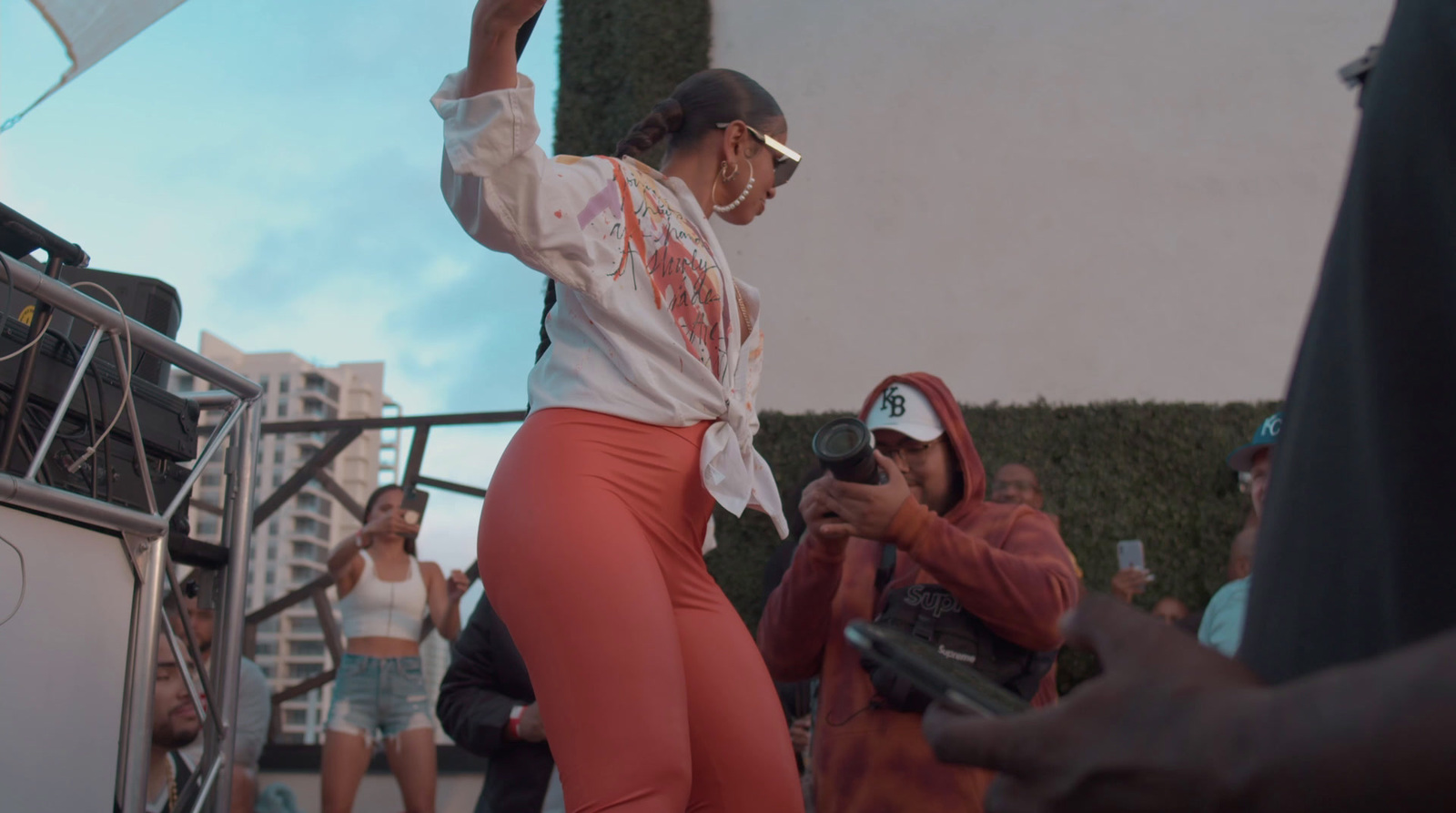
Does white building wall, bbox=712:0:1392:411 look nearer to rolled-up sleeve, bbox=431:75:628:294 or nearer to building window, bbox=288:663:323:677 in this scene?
building window, bbox=288:663:323:677

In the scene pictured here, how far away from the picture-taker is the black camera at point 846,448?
236 centimetres

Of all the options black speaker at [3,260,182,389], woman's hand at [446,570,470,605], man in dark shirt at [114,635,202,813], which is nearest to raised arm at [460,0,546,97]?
black speaker at [3,260,182,389]

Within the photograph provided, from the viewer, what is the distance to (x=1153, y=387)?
19.6 feet

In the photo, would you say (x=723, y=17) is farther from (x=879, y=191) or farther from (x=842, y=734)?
(x=842, y=734)

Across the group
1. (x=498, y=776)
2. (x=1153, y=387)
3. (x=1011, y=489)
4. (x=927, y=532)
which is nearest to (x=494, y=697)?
(x=498, y=776)

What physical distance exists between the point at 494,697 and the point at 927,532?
135cm

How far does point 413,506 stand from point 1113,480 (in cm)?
317

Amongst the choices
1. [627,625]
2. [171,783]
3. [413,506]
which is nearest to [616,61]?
[413,506]

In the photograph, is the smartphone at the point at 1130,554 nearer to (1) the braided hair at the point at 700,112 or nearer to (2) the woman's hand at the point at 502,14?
(1) the braided hair at the point at 700,112

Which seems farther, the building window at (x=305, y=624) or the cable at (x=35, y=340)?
the building window at (x=305, y=624)

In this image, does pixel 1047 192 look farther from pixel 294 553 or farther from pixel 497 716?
pixel 294 553

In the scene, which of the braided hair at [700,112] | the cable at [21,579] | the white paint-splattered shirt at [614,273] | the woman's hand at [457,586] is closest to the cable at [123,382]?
the cable at [21,579]

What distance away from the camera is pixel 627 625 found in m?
1.47

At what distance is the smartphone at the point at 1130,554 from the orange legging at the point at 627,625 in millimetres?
3575
